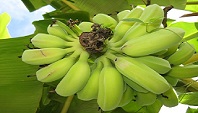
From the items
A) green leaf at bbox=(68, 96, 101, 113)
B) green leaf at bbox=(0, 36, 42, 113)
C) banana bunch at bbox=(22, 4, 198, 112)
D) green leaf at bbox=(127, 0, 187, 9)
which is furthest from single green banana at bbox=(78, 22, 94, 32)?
green leaf at bbox=(127, 0, 187, 9)

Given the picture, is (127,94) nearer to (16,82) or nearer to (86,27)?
(86,27)

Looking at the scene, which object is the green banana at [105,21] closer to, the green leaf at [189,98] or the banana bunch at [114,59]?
the banana bunch at [114,59]

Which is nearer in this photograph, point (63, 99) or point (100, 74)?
point (100, 74)

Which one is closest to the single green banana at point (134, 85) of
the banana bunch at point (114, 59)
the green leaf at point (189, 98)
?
the banana bunch at point (114, 59)

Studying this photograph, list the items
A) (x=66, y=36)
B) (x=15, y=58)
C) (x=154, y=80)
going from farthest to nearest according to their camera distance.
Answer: (x=15, y=58) < (x=66, y=36) < (x=154, y=80)

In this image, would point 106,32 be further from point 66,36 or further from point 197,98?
point 197,98

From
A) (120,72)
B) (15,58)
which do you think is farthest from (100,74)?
(15,58)

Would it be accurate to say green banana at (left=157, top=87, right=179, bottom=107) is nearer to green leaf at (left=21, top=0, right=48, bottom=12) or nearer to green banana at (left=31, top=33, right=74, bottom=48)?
green banana at (left=31, top=33, right=74, bottom=48)

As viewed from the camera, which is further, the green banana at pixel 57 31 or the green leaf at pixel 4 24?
the green leaf at pixel 4 24
